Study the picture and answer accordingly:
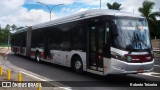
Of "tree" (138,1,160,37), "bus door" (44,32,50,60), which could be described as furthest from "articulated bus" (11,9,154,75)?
"tree" (138,1,160,37)

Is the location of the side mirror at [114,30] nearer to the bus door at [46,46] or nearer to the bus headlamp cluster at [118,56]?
the bus headlamp cluster at [118,56]

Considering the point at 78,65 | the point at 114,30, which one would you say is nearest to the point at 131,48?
the point at 114,30

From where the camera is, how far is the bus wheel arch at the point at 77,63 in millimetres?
15073

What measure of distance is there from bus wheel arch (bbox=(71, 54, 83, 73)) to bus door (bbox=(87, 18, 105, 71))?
1108mm

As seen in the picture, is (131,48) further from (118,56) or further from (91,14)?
(91,14)

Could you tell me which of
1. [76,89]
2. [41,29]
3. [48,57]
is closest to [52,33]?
[48,57]

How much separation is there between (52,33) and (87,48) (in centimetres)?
601

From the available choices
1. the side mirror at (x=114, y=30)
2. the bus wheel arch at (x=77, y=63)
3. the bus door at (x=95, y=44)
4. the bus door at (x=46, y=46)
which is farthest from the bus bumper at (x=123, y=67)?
the bus door at (x=46, y=46)

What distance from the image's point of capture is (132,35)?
12.4 metres

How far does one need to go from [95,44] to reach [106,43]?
107 cm

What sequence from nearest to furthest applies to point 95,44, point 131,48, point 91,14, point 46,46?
point 131,48
point 95,44
point 91,14
point 46,46

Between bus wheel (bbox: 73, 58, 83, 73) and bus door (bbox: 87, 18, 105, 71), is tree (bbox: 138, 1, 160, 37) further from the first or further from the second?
bus door (bbox: 87, 18, 105, 71)

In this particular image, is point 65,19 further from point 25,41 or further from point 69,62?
point 25,41

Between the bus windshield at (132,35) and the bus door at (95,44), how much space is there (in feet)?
2.96
